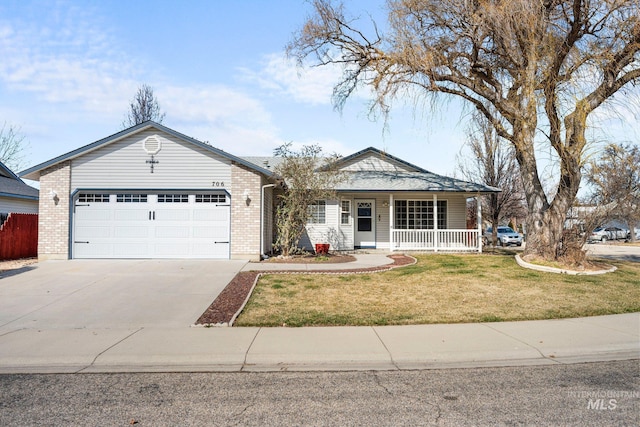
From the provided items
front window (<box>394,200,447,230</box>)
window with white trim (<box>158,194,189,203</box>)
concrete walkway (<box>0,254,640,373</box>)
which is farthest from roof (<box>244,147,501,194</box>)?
Result: concrete walkway (<box>0,254,640,373</box>)

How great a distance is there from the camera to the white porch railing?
19.5m

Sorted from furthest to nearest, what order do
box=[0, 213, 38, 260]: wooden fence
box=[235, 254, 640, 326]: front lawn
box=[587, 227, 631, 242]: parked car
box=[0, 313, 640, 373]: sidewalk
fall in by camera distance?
box=[587, 227, 631, 242]: parked car
box=[0, 213, 38, 260]: wooden fence
box=[235, 254, 640, 326]: front lawn
box=[0, 313, 640, 373]: sidewalk

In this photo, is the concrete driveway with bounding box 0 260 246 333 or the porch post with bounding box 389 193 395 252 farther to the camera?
the porch post with bounding box 389 193 395 252

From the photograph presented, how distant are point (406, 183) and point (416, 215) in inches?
73.7

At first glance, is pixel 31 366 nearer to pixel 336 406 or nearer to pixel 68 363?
pixel 68 363

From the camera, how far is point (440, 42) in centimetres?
1512

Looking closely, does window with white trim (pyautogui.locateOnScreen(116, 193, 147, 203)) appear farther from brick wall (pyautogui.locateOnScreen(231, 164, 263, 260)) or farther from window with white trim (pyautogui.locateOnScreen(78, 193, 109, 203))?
brick wall (pyautogui.locateOnScreen(231, 164, 263, 260))

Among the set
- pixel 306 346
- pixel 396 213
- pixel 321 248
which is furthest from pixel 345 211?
pixel 306 346

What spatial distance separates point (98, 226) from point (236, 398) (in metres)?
13.2

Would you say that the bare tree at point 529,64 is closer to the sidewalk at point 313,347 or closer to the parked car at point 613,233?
the sidewalk at point 313,347

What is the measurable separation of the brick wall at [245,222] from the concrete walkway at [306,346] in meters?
7.77

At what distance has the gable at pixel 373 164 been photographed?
22516 mm

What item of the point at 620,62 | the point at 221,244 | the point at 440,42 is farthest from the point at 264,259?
the point at 620,62

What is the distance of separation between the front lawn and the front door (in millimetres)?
7348
